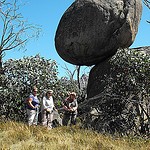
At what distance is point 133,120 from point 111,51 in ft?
9.61

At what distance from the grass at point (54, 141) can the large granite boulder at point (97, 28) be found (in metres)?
3.70

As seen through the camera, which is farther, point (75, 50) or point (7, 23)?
point (7, 23)

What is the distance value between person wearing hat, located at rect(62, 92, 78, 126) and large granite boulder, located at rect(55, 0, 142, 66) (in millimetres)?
2220

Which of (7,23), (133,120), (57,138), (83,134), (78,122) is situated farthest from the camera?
(7,23)

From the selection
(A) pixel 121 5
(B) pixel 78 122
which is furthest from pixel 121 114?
(A) pixel 121 5

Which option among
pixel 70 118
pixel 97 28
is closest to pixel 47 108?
pixel 70 118

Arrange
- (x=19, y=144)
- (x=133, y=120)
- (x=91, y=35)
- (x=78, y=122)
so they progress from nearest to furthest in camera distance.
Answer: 1. (x=19, y=144)
2. (x=133, y=120)
3. (x=78, y=122)
4. (x=91, y=35)

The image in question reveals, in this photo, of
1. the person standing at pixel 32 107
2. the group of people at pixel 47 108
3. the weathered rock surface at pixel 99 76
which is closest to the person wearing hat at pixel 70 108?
the group of people at pixel 47 108

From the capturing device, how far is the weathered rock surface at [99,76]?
33.1ft

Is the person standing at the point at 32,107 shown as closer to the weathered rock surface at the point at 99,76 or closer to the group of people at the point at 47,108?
the group of people at the point at 47,108

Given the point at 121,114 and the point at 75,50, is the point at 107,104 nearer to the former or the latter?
the point at 121,114

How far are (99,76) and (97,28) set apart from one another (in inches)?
64.5

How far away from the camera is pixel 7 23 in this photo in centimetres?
1553

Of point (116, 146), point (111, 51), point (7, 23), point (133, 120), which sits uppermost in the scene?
point (7, 23)
